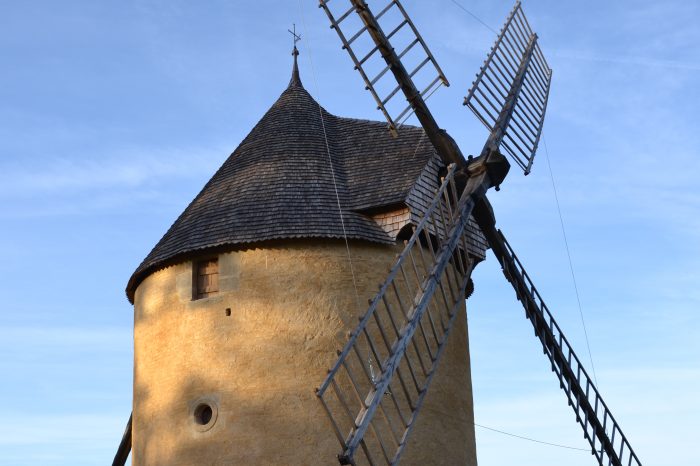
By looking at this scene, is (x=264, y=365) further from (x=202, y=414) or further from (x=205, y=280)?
(x=205, y=280)

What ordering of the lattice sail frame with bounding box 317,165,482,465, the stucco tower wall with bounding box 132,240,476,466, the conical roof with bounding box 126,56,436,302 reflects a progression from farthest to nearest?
the conical roof with bounding box 126,56,436,302
the stucco tower wall with bounding box 132,240,476,466
the lattice sail frame with bounding box 317,165,482,465

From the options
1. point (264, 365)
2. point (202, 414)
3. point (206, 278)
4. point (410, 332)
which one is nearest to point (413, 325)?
point (410, 332)

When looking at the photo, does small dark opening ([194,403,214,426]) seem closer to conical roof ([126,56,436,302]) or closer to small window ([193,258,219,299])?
small window ([193,258,219,299])

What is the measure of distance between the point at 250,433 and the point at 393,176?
406cm

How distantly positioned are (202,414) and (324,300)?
211cm

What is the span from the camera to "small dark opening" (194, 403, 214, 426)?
15219 millimetres

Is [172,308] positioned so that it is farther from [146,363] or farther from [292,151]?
[292,151]

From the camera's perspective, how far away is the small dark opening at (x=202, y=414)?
15219 mm

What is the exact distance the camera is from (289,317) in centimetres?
1525

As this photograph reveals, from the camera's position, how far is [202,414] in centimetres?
1529

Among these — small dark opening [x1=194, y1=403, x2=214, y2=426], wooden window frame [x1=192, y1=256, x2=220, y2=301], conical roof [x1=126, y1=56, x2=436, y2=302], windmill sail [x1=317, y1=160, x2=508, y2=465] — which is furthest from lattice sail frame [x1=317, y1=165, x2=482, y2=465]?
wooden window frame [x1=192, y1=256, x2=220, y2=301]

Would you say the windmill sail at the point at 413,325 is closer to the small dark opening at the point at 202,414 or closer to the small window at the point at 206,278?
the small dark opening at the point at 202,414

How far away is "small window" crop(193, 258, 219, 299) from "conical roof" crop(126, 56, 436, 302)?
0.21 metres

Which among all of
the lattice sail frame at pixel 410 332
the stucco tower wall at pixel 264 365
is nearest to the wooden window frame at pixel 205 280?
the stucco tower wall at pixel 264 365
